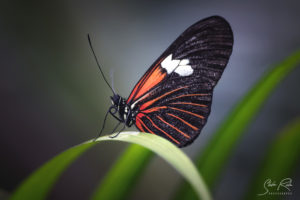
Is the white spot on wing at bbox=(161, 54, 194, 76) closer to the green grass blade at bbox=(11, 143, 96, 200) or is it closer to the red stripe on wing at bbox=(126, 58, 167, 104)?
the red stripe on wing at bbox=(126, 58, 167, 104)

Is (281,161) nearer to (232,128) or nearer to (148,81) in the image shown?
(232,128)

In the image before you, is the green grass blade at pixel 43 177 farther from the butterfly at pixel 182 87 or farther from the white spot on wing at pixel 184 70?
the white spot on wing at pixel 184 70

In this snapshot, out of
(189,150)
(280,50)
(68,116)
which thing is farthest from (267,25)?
(68,116)

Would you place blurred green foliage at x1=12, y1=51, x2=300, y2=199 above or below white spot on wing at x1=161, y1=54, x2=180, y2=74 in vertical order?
below

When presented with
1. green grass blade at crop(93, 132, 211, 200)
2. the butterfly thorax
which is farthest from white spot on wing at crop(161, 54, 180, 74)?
green grass blade at crop(93, 132, 211, 200)

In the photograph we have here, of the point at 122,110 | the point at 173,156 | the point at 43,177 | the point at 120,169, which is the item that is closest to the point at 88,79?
the point at 122,110

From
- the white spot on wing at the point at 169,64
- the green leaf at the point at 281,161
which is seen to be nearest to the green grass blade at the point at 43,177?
the white spot on wing at the point at 169,64

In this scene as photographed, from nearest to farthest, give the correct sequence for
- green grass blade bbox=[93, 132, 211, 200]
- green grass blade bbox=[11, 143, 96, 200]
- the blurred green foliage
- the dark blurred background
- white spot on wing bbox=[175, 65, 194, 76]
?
green grass blade bbox=[93, 132, 211, 200] → green grass blade bbox=[11, 143, 96, 200] → the blurred green foliage → white spot on wing bbox=[175, 65, 194, 76] → the dark blurred background
